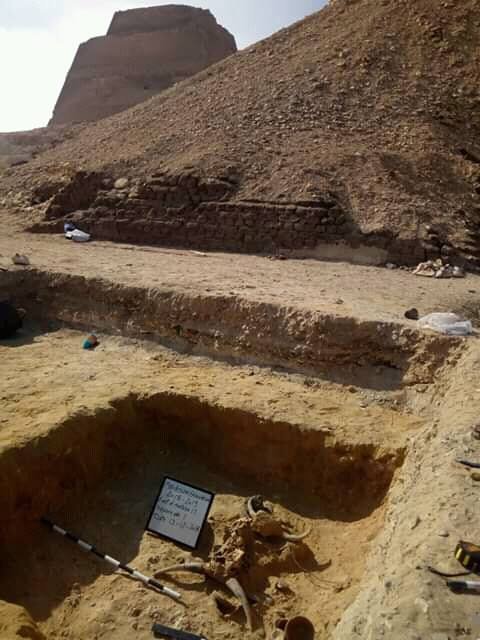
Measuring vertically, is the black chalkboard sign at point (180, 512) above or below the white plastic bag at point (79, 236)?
below

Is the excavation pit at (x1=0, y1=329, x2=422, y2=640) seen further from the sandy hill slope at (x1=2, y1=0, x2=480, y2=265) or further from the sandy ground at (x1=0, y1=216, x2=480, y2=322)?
the sandy hill slope at (x1=2, y1=0, x2=480, y2=265)

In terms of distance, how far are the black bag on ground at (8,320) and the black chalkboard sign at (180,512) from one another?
10.4 ft

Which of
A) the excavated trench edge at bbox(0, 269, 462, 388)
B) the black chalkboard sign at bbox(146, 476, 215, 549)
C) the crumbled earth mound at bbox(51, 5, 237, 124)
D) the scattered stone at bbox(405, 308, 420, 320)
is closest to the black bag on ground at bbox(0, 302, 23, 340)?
the excavated trench edge at bbox(0, 269, 462, 388)

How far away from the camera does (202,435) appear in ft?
13.6

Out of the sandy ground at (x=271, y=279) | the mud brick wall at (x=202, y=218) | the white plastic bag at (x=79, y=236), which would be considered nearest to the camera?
the sandy ground at (x=271, y=279)

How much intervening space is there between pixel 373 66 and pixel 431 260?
20.0ft

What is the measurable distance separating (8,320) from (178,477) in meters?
2.92

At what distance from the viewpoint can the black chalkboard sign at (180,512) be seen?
10.7 feet

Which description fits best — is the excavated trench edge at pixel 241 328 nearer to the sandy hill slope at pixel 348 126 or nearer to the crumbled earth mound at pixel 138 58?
the sandy hill slope at pixel 348 126

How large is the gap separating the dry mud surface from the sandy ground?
8 cm

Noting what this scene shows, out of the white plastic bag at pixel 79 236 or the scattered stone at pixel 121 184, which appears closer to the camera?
the white plastic bag at pixel 79 236

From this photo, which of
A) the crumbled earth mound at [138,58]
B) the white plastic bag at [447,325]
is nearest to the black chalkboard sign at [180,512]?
the white plastic bag at [447,325]

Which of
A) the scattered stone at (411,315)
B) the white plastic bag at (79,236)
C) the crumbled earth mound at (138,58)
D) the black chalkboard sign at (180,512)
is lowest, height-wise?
the black chalkboard sign at (180,512)

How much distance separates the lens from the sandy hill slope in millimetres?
9688
